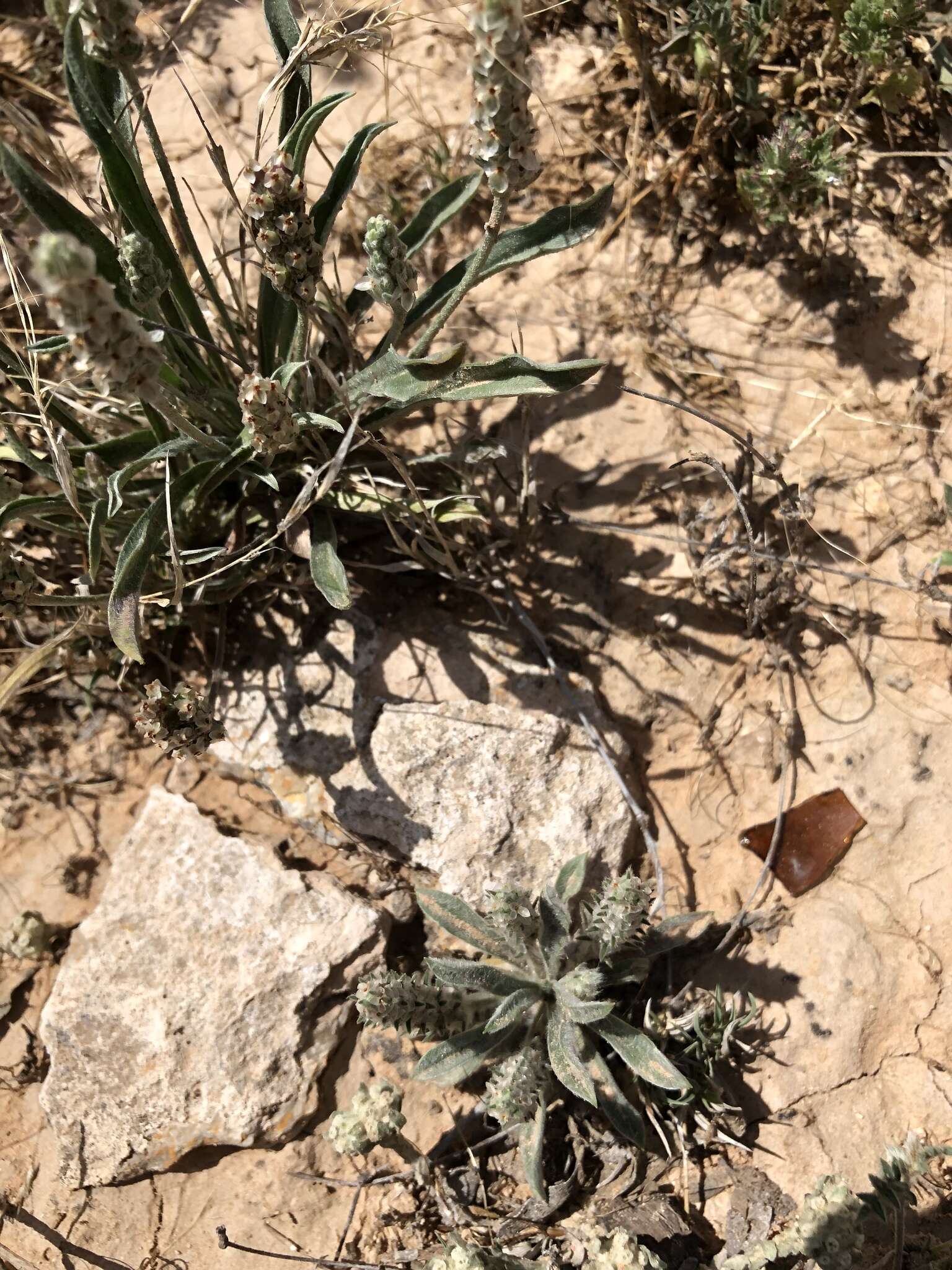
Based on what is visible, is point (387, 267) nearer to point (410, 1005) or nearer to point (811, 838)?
point (410, 1005)

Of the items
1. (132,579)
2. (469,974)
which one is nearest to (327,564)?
(132,579)

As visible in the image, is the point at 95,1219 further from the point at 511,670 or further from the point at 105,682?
the point at 511,670

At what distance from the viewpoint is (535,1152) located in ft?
7.04

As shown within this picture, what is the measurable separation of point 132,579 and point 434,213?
1.20 m

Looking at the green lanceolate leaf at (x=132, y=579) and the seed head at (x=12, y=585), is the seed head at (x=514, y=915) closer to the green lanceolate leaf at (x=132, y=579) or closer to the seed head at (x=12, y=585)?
the green lanceolate leaf at (x=132, y=579)

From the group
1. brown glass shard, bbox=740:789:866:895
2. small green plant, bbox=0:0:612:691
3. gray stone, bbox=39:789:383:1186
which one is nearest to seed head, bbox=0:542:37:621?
small green plant, bbox=0:0:612:691

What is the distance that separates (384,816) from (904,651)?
1.41 meters

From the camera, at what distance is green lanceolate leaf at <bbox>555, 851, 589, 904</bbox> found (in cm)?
226

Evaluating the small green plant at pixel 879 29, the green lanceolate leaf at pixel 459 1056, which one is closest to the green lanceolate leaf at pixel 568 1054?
the green lanceolate leaf at pixel 459 1056

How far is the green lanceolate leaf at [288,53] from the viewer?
7.05 ft

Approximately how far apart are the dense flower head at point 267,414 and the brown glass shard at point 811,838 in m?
1.52

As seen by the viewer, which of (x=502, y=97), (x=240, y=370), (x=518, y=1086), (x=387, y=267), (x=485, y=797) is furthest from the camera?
(x=240, y=370)

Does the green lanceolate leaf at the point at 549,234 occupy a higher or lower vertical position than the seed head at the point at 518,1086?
higher

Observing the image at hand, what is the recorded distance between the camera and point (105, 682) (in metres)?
2.80
